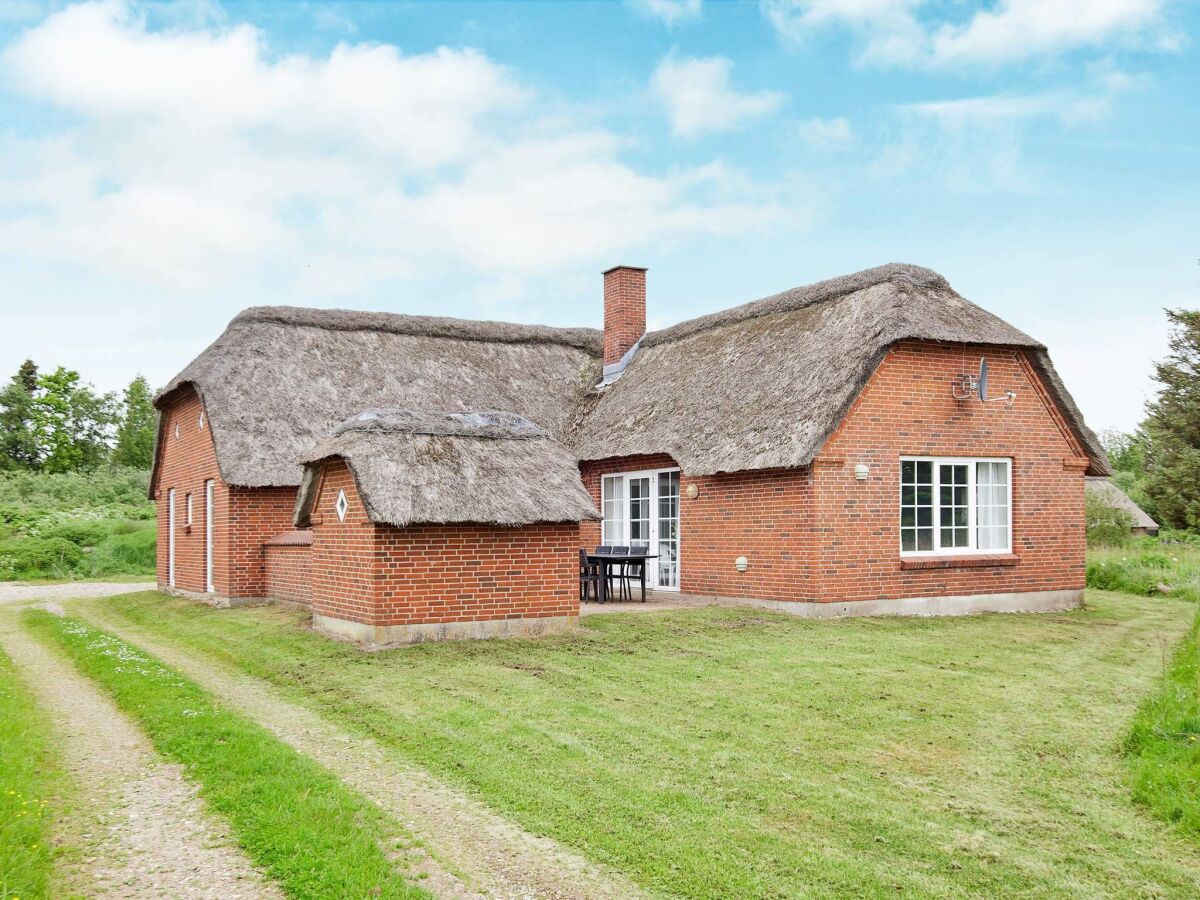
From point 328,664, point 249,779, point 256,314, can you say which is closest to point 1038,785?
point 249,779

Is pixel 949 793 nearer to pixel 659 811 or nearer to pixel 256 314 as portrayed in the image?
pixel 659 811

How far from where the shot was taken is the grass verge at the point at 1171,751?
621 centimetres

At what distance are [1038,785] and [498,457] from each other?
26.0ft

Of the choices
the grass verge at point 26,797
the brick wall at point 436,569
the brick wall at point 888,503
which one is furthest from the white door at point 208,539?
the grass verge at point 26,797

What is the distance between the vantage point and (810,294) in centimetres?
1873

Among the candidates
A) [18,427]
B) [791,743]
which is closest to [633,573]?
[791,743]

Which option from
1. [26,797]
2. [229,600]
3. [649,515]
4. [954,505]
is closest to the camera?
[26,797]

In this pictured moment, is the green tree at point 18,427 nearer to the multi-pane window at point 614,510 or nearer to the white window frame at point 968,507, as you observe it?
the multi-pane window at point 614,510

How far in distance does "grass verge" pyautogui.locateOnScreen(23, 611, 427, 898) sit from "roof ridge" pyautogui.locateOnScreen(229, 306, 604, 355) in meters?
13.2

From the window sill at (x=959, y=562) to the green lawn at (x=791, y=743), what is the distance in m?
1.76

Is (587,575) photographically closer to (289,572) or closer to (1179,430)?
(289,572)

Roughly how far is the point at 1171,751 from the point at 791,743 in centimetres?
252

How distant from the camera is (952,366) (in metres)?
16.2

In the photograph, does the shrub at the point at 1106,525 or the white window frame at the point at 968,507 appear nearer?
the white window frame at the point at 968,507
